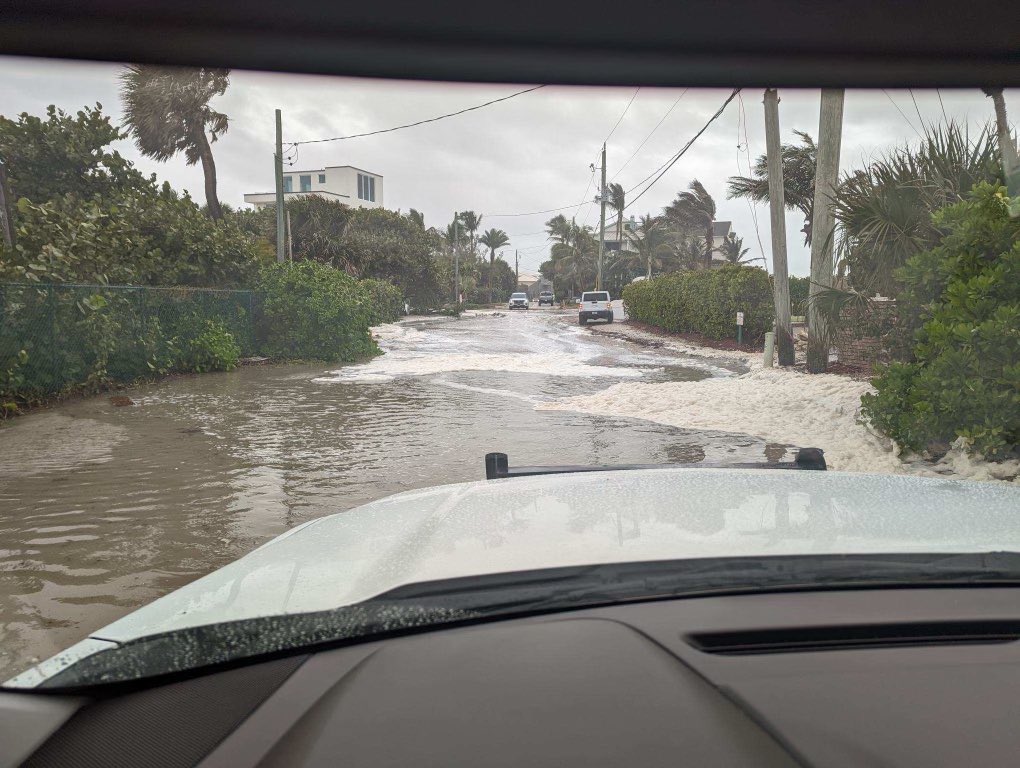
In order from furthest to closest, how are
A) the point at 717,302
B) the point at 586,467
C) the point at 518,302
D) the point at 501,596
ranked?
the point at 518,302, the point at 717,302, the point at 586,467, the point at 501,596

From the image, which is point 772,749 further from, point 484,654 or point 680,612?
point 484,654

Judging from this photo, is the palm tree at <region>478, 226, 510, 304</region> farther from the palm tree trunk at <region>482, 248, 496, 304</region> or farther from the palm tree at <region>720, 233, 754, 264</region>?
the palm tree at <region>720, 233, 754, 264</region>

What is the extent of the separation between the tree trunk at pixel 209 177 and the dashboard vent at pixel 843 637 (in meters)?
37.1

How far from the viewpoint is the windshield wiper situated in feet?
5.03

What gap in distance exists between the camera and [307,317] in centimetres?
2134

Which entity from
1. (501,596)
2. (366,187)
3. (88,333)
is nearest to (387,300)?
(88,333)

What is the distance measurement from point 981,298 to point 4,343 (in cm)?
1203

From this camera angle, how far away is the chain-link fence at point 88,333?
1178cm

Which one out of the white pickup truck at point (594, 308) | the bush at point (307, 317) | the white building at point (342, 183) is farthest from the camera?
Result: the white building at point (342, 183)

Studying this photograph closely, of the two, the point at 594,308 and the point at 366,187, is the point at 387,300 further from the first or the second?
the point at 366,187

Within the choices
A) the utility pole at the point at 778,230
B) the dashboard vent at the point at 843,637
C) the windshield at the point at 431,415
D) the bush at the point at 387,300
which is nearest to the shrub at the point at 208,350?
the windshield at the point at 431,415

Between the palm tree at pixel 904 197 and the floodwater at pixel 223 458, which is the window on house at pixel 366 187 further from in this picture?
the palm tree at pixel 904 197

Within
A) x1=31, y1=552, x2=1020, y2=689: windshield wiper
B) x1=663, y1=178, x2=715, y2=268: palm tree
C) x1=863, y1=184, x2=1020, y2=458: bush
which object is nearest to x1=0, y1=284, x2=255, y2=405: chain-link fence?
x1=863, y1=184, x2=1020, y2=458: bush

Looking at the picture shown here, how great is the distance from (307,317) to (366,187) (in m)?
64.1
